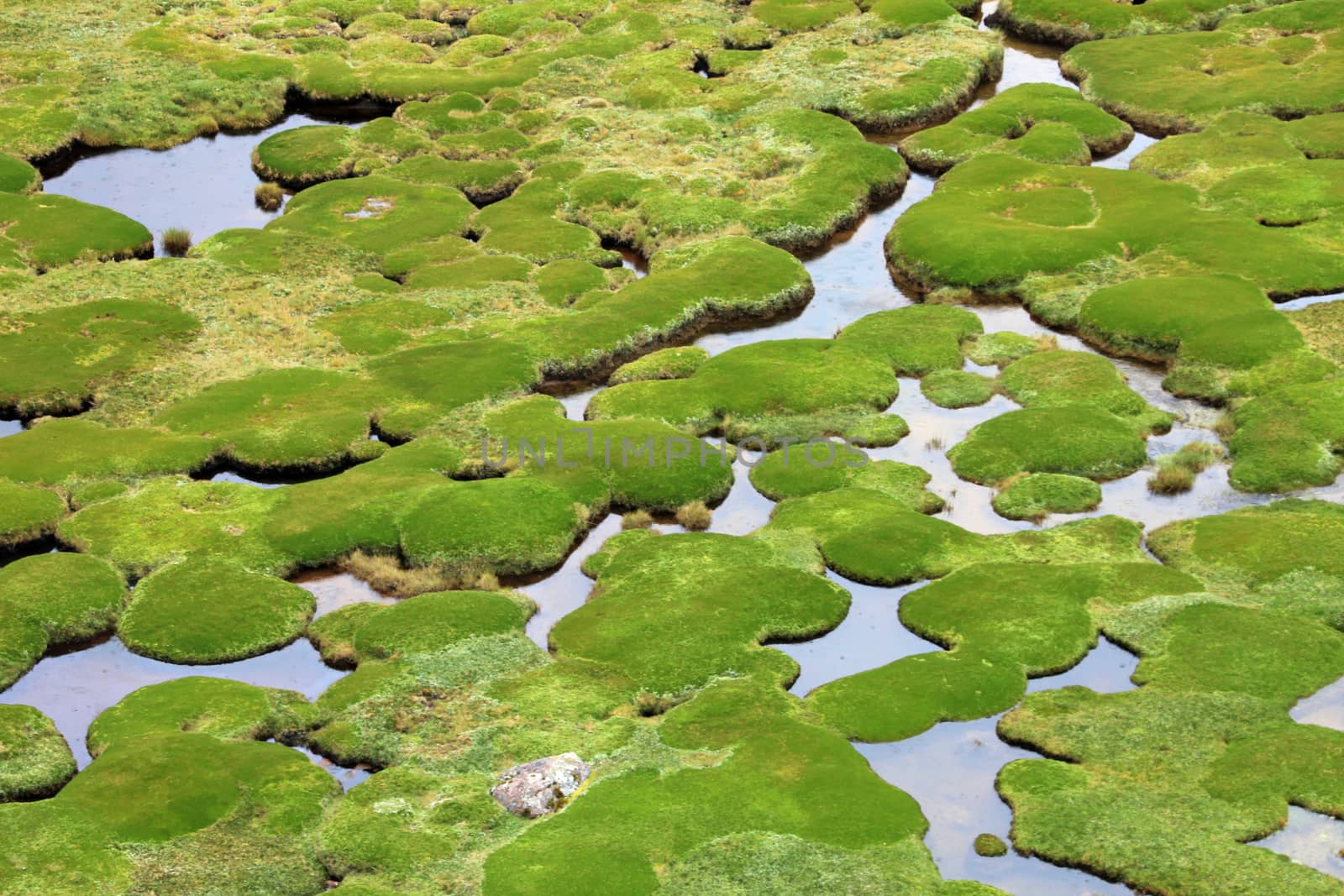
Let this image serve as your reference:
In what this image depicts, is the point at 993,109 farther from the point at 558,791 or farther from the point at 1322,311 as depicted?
the point at 558,791

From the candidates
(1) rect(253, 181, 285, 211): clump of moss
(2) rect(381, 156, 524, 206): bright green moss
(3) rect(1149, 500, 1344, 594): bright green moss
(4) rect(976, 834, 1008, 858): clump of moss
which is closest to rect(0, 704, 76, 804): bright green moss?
(4) rect(976, 834, 1008, 858): clump of moss

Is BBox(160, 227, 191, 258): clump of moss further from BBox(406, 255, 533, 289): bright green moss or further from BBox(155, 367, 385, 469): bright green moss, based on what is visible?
BBox(155, 367, 385, 469): bright green moss

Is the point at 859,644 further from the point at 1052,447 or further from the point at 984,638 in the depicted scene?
the point at 1052,447

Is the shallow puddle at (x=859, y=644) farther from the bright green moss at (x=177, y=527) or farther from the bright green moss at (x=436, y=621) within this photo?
the bright green moss at (x=177, y=527)

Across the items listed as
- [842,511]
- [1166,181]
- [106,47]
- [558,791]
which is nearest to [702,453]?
[842,511]

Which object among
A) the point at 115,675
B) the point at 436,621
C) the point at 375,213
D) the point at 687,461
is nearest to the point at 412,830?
the point at 436,621

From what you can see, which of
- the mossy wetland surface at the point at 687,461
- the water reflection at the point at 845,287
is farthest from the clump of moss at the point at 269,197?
the water reflection at the point at 845,287
